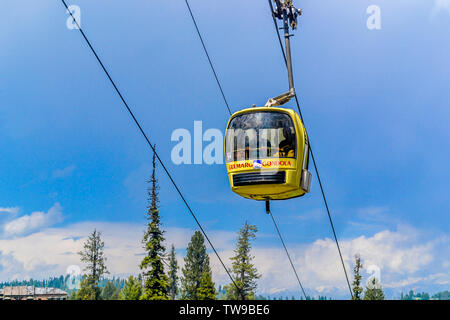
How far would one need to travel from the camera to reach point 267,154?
56.2ft

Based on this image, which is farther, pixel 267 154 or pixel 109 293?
pixel 109 293

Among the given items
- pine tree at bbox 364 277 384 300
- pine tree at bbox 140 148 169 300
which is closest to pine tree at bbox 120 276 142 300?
pine tree at bbox 140 148 169 300

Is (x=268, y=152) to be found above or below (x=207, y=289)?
above

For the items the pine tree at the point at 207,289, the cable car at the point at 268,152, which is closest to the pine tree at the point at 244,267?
the pine tree at the point at 207,289

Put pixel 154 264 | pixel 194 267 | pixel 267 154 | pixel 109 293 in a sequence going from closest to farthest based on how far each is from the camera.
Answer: pixel 267 154, pixel 154 264, pixel 194 267, pixel 109 293

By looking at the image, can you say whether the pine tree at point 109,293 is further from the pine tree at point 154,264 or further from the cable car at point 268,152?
the cable car at point 268,152

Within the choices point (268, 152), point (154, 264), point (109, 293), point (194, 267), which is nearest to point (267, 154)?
point (268, 152)

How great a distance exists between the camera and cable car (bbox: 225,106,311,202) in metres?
16.9

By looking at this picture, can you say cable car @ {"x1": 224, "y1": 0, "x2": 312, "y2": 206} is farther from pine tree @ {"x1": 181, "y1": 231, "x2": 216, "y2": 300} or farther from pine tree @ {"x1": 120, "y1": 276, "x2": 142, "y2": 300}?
pine tree @ {"x1": 181, "y1": 231, "x2": 216, "y2": 300}

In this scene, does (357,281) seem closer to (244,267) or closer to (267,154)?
(244,267)

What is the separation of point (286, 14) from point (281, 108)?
3.37 metres

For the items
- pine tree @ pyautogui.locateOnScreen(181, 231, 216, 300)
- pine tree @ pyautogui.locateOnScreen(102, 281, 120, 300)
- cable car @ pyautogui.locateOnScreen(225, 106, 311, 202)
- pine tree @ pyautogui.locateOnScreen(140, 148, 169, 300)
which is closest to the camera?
cable car @ pyautogui.locateOnScreen(225, 106, 311, 202)
